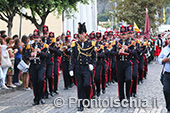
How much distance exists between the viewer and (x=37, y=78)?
11055 millimetres

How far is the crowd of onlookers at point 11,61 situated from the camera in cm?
1379

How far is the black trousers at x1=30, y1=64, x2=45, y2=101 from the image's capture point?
11.0 metres

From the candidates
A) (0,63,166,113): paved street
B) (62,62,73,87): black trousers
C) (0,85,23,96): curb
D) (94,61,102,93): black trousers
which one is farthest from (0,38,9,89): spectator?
(94,61,102,93): black trousers

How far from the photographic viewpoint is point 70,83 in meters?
15.3

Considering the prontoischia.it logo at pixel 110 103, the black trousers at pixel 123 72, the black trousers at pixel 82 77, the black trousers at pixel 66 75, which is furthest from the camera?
the black trousers at pixel 66 75

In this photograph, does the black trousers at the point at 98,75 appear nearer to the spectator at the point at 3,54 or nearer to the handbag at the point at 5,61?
the handbag at the point at 5,61

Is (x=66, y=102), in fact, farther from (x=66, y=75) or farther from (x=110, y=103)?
(x=66, y=75)

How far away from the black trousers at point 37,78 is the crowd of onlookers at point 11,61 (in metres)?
2.41

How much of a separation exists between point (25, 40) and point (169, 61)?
7864mm

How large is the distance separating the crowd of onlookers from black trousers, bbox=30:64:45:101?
7.92 feet

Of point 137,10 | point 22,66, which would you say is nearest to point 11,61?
point 22,66

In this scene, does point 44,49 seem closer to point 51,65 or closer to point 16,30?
point 51,65

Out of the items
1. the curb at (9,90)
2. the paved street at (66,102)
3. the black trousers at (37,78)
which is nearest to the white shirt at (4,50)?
the curb at (9,90)

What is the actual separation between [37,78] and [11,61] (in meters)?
3.60
